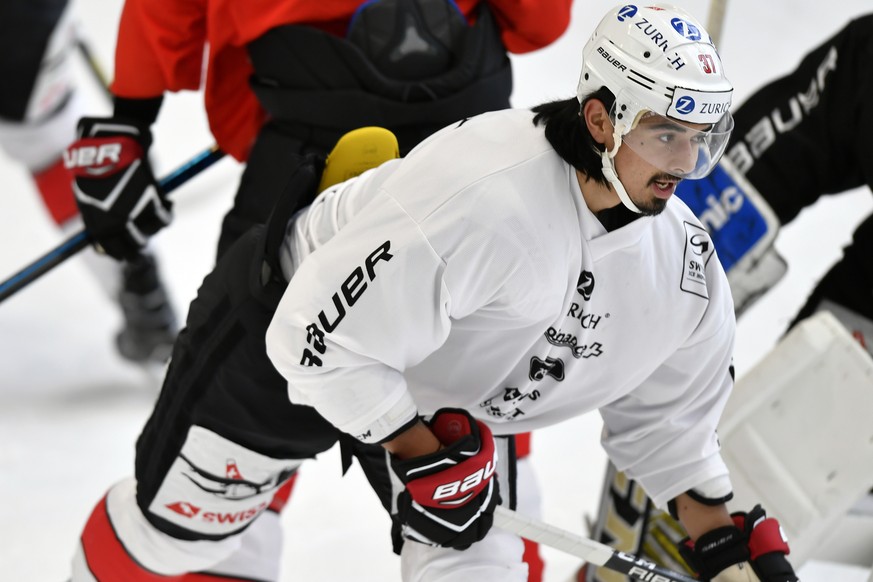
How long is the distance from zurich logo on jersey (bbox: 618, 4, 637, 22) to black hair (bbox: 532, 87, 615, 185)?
0.08 m

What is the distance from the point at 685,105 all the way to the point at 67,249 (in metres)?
1.29

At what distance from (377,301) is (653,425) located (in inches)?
18.3

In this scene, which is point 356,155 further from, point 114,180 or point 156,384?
point 156,384

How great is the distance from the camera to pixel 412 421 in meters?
1.41

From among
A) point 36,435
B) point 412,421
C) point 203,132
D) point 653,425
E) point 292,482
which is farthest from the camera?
point 203,132

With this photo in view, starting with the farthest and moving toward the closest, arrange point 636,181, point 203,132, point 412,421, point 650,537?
1. point 203,132
2. point 650,537
3. point 412,421
4. point 636,181

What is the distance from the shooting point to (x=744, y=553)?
1518 mm

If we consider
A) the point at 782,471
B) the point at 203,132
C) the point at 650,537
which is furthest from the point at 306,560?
the point at 203,132

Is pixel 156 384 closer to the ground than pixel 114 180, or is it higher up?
closer to the ground

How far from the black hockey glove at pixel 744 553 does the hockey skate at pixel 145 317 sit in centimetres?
140

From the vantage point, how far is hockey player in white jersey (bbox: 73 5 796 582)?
4.15ft

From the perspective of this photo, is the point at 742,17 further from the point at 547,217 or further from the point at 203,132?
the point at 547,217

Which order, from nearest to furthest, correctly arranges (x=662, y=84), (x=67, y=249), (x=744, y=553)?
(x=662, y=84) → (x=744, y=553) → (x=67, y=249)

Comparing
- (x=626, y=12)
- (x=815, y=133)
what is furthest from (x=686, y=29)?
(x=815, y=133)
